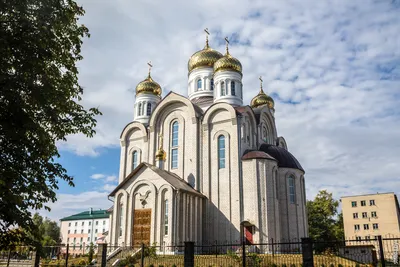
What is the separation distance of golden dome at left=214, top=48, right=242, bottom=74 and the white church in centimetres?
7

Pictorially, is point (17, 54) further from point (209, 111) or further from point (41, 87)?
point (209, 111)

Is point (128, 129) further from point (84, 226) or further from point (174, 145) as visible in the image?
point (84, 226)

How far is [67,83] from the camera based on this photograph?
28.9 ft

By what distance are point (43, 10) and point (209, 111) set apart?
15.5 meters

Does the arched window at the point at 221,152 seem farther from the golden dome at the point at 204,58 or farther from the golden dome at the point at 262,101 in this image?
the golden dome at the point at 262,101

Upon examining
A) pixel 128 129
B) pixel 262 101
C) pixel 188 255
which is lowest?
pixel 188 255

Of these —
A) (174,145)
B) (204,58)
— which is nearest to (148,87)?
(204,58)

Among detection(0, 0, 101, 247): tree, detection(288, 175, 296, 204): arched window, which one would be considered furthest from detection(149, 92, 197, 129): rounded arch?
detection(0, 0, 101, 247): tree

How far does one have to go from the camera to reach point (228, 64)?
25422 millimetres

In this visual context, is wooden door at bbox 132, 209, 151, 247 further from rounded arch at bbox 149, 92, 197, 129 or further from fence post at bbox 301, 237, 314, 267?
fence post at bbox 301, 237, 314, 267

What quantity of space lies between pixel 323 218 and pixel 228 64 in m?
17.0

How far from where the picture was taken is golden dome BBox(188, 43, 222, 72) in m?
27.6

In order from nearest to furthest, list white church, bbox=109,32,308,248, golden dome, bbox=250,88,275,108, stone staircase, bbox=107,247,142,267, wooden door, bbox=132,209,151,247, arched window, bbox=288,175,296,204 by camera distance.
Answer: stone staircase, bbox=107,247,142,267
wooden door, bbox=132,209,151,247
white church, bbox=109,32,308,248
arched window, bbox=288,175,296,204
golden dome, bbox=250,88,275,108

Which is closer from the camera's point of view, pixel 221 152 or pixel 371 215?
pixel 221 152
